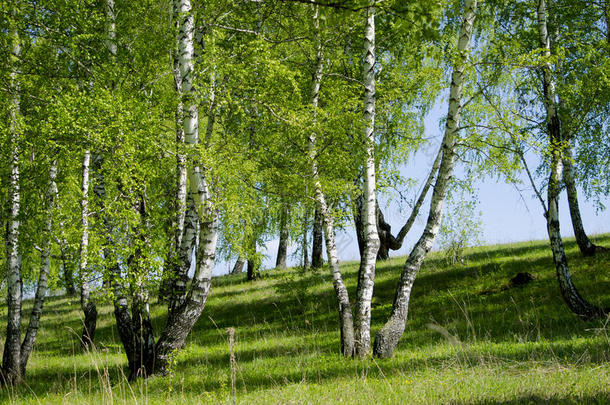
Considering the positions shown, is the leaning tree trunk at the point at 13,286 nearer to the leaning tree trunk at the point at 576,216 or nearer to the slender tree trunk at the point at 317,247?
the slender tree trunk at the point at 317,247

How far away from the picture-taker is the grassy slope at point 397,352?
6117 mm

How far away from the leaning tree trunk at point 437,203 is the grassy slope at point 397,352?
0.47m

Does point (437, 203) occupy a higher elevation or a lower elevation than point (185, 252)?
higher

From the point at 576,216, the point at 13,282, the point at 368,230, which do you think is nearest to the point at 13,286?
the point at 13,282

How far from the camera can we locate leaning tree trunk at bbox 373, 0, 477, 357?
9.18m

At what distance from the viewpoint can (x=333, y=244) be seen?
11008 millimetres

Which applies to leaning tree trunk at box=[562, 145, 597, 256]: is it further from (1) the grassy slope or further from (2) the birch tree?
(2) the birch tree

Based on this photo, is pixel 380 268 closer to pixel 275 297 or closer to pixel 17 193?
pixel 275 297

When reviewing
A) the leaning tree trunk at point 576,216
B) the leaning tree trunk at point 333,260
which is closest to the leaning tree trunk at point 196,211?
the leaning tree trunk at point 333,260

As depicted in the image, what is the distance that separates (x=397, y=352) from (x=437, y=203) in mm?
2967

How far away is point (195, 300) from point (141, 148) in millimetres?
3076

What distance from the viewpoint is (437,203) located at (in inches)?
369

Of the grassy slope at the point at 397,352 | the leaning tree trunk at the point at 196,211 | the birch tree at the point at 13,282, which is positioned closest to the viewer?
the grassy slope at the point at 397,352

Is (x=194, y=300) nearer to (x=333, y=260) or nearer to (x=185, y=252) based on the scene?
(x=185, y=252)
